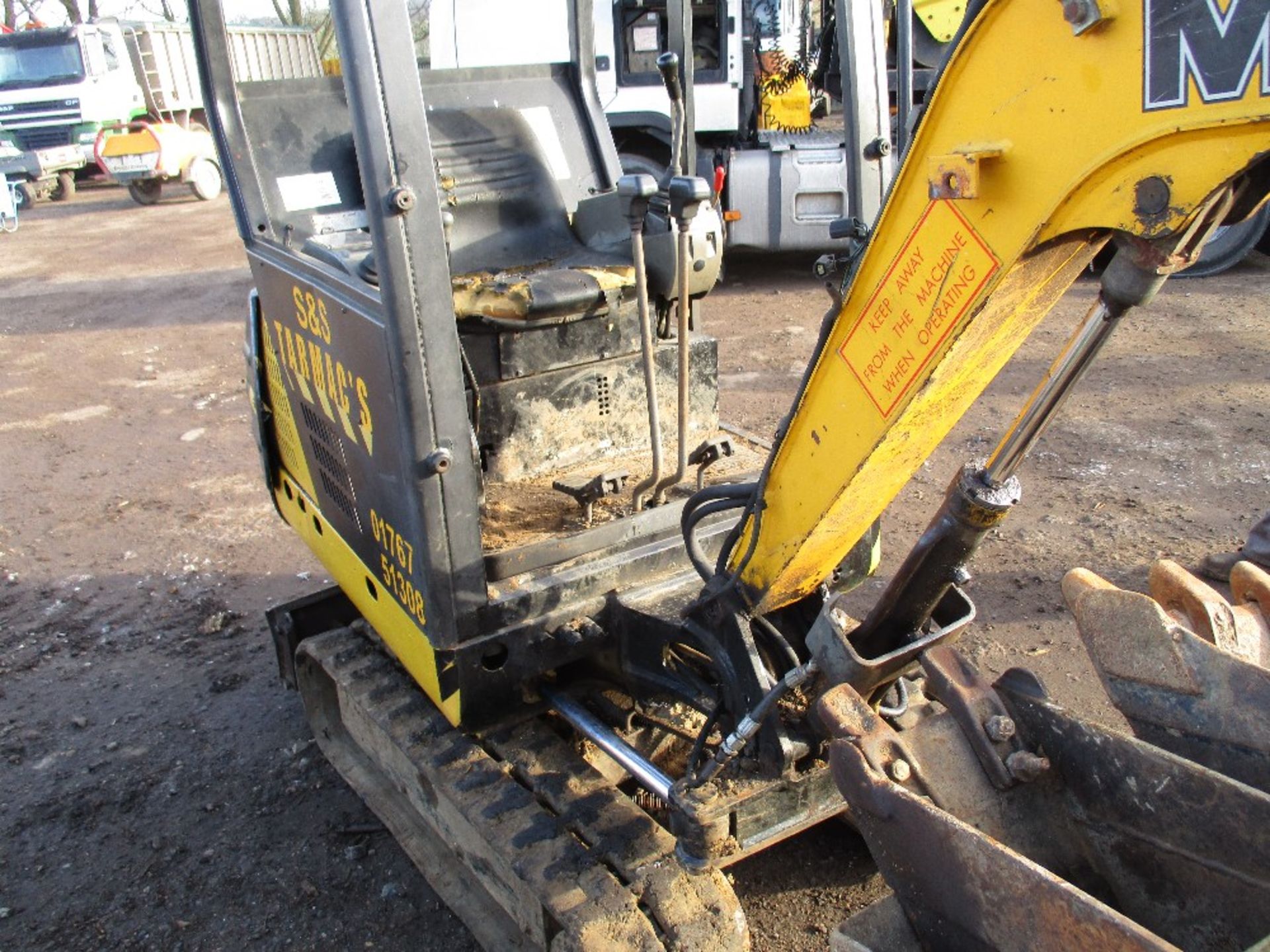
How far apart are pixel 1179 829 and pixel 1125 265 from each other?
1.06 metres

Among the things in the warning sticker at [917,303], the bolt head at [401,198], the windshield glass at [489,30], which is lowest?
the warning sticker at [917,303]

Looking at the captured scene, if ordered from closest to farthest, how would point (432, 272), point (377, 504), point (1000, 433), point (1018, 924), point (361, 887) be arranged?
point (1018, 924) < point (432, 272) < point (377, 504) < point (361, 887) < point (1000, 433)

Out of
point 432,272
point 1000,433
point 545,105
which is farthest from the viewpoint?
point 1000,433

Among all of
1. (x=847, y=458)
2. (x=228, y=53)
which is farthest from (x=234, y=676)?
(x=847, y=458)

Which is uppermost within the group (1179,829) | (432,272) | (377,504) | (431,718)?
(432,272)

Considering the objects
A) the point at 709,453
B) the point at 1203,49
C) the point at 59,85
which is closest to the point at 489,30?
the point at 709,453

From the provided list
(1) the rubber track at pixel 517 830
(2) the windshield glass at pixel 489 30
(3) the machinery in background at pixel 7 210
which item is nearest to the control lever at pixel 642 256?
(1) the rubber track at pixel 517 830

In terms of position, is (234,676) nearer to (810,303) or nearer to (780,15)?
(810,303)

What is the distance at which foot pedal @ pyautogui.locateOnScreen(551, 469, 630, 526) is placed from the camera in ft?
9.84

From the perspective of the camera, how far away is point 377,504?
2.83m

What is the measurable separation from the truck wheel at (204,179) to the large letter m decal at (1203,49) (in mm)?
17527

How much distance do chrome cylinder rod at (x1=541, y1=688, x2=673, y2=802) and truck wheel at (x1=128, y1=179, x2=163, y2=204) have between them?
16.6m

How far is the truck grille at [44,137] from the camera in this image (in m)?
18.5

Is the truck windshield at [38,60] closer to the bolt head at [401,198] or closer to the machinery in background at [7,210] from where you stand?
the machinery in background at [7,210]
